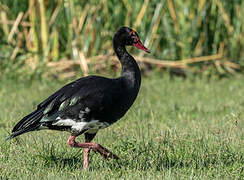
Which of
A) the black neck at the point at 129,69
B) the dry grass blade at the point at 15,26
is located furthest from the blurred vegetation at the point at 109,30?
the black neck at the point at 129,69

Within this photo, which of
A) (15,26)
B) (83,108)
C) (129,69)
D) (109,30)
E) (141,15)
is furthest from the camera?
(109,30)

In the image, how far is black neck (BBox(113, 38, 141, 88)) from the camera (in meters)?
5.21

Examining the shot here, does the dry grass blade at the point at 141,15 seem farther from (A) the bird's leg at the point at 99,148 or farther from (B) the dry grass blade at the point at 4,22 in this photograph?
(A) the bird's leg at the point at 99,148

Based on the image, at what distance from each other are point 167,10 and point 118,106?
6.74m

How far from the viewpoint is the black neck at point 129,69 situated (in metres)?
5.21

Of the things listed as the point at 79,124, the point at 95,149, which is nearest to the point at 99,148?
the point at 95,149

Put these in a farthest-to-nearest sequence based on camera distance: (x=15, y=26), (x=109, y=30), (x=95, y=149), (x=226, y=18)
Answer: (x=226, y=18)
(x=109, y=30)
(x=15, y=26)
(x=95, y=149)

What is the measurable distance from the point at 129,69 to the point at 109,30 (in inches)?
240

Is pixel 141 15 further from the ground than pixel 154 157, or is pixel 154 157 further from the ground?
pixel 141 15

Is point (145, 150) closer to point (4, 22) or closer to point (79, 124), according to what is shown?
point (79, 124)

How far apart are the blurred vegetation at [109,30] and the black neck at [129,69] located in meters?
5.22

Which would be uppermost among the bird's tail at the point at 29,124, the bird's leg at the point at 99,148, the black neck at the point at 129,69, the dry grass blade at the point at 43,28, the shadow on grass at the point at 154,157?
the dry grass blade at the point at 43,28

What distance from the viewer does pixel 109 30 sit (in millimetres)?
11336

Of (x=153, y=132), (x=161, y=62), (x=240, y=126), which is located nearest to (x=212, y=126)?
(x=240, y=126)
